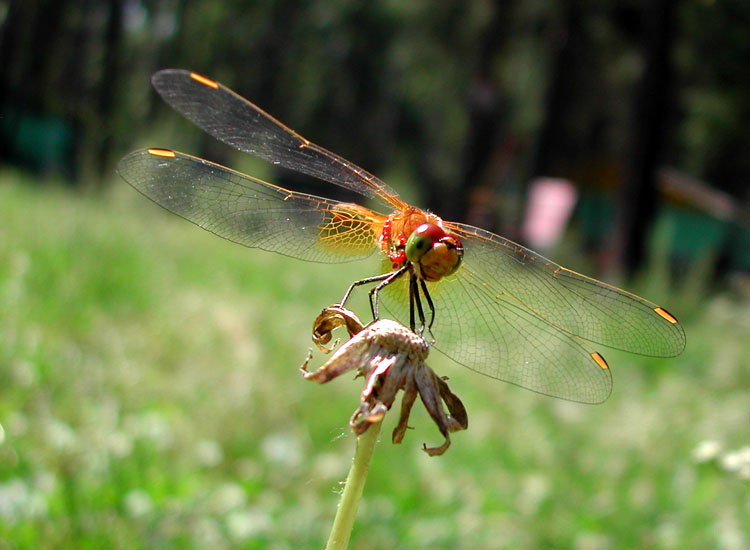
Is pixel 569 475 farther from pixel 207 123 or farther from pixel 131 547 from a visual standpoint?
pixel 207 123

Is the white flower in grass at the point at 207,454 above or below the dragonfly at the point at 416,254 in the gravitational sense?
below

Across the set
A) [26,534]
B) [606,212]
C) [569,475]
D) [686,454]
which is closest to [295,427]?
[569,475]

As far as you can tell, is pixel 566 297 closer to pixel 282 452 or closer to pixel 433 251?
pixel 433 251

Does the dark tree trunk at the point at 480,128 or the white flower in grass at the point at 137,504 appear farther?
the dark tree trunk at the point at 480,128

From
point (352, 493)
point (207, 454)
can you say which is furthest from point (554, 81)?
point (352, 493)

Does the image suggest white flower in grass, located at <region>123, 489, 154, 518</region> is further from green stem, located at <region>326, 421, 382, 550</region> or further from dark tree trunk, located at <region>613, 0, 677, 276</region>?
dark tree trunk, located at <region>613, 0, 677, 276</region>

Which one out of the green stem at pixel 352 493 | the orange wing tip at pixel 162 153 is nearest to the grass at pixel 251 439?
the orange wing tip at pixel 162 153

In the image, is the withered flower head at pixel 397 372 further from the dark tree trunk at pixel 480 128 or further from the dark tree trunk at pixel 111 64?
the dark tree trunk at pixel 111 64

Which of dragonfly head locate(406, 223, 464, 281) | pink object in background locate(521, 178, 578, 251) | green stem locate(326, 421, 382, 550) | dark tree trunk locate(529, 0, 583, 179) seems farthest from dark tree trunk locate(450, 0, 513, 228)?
green stem locate(326, 421, 382, 550)

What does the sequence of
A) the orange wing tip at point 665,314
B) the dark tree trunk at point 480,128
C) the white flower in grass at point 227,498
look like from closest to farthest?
1. the orange wing tip at point 665,314
2. the white flower in grass at point 227,498
3. the dark tree trunk at point 480,128
